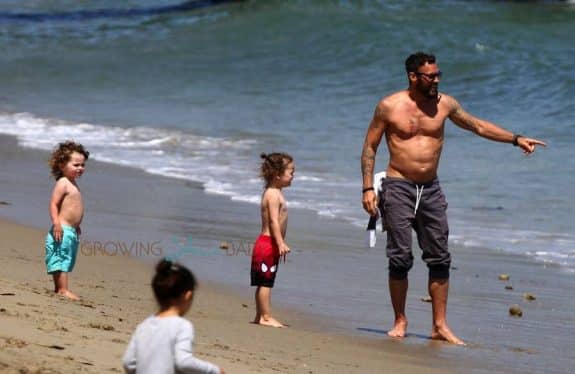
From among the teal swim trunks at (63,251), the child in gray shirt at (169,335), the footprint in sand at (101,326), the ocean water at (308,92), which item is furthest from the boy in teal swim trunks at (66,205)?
the ocean water at (308,92)

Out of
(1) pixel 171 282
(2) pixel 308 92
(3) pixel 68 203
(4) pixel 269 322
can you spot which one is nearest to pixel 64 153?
(3) pixel 68 203

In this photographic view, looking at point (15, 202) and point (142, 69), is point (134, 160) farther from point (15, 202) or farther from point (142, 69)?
point (142, 69)

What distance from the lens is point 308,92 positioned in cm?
2119

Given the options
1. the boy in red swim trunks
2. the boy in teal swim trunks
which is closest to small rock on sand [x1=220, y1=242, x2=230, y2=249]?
the boy in red swim trunks

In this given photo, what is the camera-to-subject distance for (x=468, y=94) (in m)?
20.3

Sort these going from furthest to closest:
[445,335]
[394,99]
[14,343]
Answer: [394,99]
[445,335]
[14,343]

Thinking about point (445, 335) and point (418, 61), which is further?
point (418, 61)

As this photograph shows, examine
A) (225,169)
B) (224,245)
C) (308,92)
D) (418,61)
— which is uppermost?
(308,92)

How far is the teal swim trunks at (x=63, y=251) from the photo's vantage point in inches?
266

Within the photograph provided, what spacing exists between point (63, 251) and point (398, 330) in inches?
69.9

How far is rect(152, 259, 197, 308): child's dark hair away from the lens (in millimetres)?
3977

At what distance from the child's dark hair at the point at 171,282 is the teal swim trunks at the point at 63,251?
2.82 metres

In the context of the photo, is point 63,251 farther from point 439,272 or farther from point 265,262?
point 439,272

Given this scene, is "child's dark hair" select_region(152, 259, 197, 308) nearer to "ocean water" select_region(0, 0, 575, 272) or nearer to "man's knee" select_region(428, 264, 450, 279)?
"man's knee" select_region(428, 264, 450, 279)
